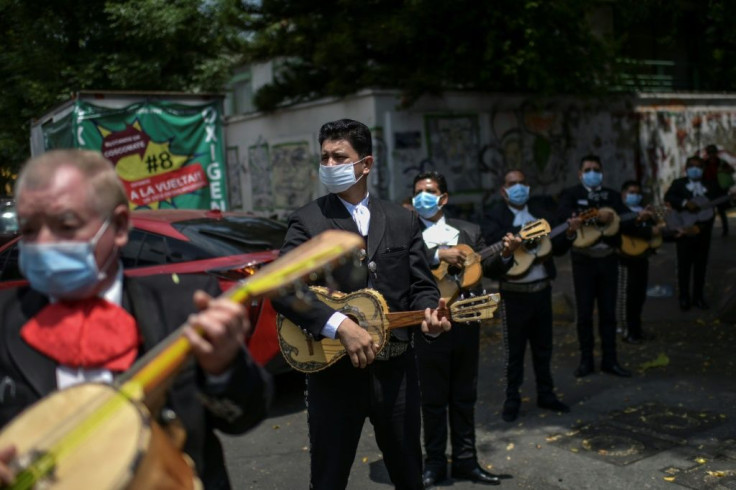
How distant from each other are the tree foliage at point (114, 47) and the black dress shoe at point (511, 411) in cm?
1022

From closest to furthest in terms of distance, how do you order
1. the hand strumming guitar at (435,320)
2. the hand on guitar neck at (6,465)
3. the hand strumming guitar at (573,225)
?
the hand on guitar neck at (6,465) → the hand strumming guitar at (435,320) → the hand strumming guitar at (573,225)

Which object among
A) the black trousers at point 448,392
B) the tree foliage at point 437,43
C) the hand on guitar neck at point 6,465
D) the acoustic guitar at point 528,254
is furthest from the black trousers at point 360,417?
the tree foliage at point 437,43

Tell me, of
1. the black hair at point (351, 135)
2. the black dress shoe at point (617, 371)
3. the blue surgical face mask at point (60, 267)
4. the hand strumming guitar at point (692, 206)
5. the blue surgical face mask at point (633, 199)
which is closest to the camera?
the blue surgical face mask at point (60, 267)

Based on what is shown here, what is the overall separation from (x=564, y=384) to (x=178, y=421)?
5.83 meters

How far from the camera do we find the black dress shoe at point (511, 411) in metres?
6.41

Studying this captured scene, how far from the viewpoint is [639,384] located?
7121 mm

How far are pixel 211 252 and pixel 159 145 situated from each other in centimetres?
565

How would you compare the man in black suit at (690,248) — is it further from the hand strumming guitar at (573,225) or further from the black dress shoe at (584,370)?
the hand strumming guitar at (573,225)

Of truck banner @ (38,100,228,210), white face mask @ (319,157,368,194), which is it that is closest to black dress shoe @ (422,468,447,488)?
white face mask @ (319,157,368,194)

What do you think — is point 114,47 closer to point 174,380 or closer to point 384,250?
point 384,250

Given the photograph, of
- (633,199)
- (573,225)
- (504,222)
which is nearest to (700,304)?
(633,199)

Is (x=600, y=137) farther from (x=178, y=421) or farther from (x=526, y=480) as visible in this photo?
(x=178, y=421)

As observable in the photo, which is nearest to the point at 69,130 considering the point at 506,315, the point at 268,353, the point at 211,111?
the point at 211,111

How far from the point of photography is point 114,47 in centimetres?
1558
